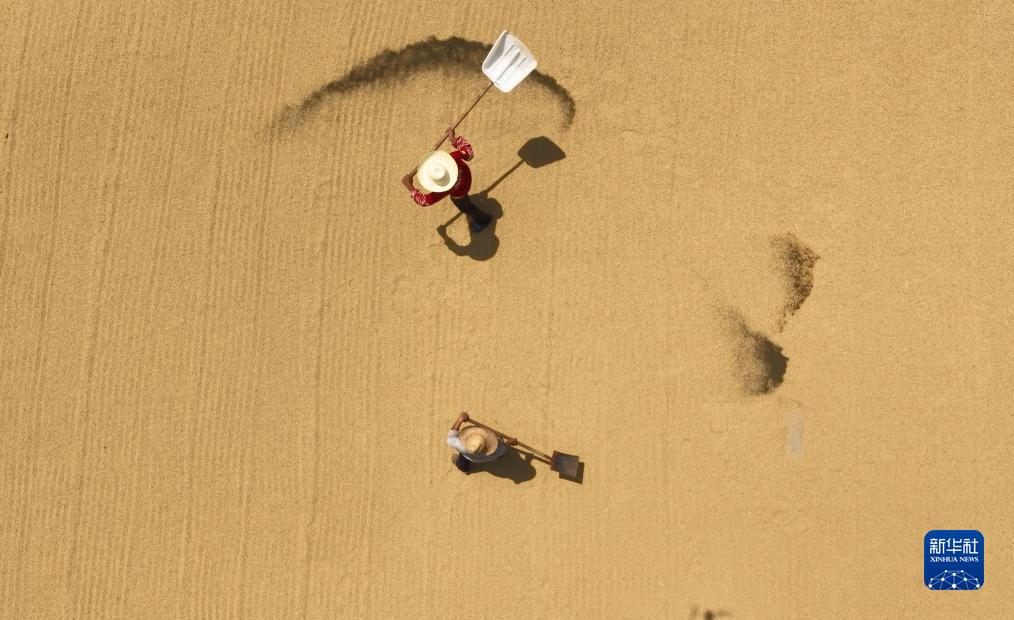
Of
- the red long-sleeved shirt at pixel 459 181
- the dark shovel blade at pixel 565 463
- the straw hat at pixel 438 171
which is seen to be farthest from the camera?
the dark shovel blade at pixel 565 463

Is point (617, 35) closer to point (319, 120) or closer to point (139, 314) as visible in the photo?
point (319, 120)

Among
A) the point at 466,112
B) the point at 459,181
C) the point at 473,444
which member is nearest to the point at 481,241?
the point at 459,181

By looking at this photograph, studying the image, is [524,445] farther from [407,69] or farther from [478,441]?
[407,69]

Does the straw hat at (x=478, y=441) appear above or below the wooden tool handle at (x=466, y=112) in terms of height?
below

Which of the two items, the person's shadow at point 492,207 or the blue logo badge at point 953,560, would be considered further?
the person's shadow at point 492,207

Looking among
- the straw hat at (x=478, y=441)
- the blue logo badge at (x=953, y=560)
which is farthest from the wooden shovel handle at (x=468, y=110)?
the blue logo badge at (x=953, y=560)

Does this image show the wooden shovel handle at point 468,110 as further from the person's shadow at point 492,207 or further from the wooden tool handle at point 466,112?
the person's shadow at point 492,207
